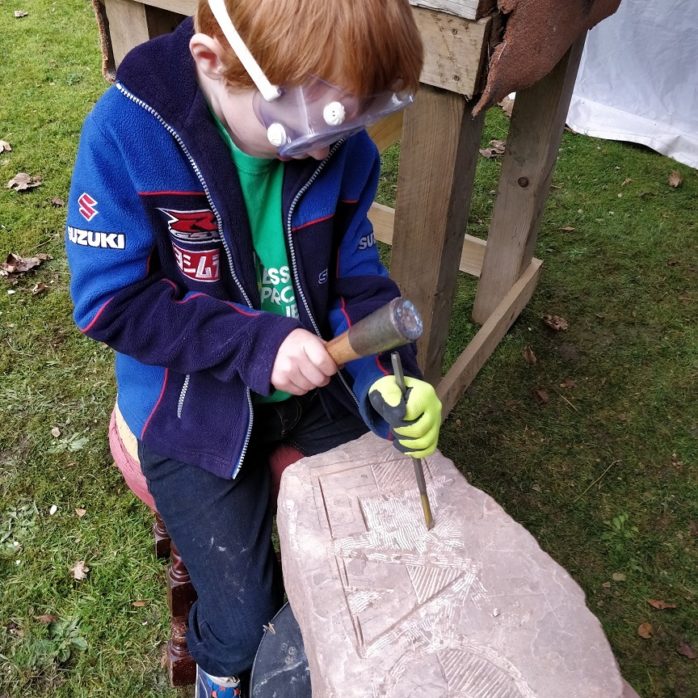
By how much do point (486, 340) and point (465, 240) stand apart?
2.07ft

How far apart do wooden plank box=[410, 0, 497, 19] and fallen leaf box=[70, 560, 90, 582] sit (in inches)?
83.3

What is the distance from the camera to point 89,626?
235cm

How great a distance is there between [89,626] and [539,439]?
6.32 feet

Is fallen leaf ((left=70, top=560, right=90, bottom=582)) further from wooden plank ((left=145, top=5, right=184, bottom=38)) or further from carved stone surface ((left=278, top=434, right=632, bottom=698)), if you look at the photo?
wooden plank ((left=145, top=5, right=184, bottom=38))

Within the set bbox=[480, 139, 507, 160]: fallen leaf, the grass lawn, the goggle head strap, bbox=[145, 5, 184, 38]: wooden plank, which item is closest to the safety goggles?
the goggle head strap

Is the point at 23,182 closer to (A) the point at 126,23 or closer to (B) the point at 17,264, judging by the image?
(B) the point at 17,264

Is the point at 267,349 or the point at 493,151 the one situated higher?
the point at 267,349

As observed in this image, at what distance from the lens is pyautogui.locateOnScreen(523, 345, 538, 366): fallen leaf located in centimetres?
343

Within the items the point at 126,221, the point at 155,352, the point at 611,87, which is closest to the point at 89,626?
the point at 155,352

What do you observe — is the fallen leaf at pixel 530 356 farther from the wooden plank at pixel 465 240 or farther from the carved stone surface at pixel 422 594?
the carved stone surface at pixel 422 594

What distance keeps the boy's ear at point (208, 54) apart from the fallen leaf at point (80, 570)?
1.86m

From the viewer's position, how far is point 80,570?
248cm

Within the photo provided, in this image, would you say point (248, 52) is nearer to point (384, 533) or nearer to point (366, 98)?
point (366, 98)

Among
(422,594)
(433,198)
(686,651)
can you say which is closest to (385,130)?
(433,198)
